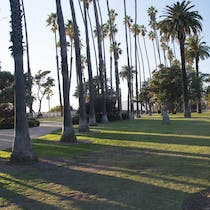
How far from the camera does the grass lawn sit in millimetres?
8495

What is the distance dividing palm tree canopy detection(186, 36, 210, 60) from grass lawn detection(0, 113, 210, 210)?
5821 centimetres

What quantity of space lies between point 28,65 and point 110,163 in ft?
112

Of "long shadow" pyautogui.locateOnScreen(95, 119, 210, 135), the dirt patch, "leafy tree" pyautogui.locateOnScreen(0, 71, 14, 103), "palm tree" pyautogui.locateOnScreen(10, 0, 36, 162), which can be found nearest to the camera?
the dirt patch

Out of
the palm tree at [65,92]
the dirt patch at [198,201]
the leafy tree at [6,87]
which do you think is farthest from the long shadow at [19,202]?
the leafy tree at [6,87]

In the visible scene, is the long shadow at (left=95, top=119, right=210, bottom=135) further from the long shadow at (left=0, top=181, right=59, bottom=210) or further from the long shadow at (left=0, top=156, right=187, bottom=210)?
the long shadow at (left=0, top=181, right=59, bottom=210)

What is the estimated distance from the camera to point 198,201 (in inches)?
324

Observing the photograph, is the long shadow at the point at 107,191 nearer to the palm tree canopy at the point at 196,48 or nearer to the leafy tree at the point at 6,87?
the leafy tree at the point at 6,87

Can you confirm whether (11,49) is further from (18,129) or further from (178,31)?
(178,31)

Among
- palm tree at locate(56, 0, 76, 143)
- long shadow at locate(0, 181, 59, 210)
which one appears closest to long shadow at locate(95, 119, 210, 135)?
palm tree at locate(56, 0, 76, 143)

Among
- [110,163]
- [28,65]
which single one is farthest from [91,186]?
[28,65]

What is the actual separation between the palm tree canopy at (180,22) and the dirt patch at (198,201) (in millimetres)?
41994

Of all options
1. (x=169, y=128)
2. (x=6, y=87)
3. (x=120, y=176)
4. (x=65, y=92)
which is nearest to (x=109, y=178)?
(x=120, y=176)

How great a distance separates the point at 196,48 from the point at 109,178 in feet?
215

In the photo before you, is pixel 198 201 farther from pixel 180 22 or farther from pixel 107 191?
pixel 180 22
